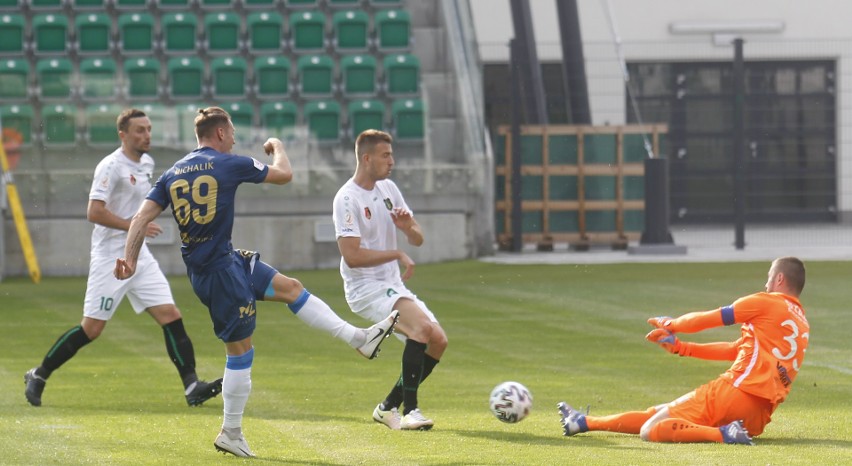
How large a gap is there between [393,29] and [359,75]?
3.71 feet

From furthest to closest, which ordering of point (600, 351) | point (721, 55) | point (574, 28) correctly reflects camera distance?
point (721, 55) < point (574, 28) < point (600, 351)

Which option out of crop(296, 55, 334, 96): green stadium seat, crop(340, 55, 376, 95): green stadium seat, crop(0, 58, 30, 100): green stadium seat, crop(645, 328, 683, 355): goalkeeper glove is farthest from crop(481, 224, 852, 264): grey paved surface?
crop(645, 328, 683, 355): goalkeeper glove

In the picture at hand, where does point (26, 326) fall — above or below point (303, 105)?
below

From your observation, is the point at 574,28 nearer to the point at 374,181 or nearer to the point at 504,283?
the point at 504,283

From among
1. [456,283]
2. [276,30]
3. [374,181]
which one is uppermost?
[276,30]

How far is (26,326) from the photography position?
49.9 ft

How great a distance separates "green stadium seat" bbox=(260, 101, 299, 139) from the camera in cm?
2223

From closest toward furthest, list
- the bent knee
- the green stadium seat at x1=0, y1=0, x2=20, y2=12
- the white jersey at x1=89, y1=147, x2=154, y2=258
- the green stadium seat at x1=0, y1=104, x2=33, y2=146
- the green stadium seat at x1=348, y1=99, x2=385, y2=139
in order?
the bent knee, the white jersey at x1=89, y1=147, x2=154, y2=258, the green stadium seat at x1=0, y1=104, x2=33, y2=146, the green stadium seat at x1=348, y1=99, x2=385, y2=139, the green stadium seat at x1=0, y1=0, x2=20, y2=12

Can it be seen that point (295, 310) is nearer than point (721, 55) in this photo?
Yes

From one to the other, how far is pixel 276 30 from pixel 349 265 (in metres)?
16.2

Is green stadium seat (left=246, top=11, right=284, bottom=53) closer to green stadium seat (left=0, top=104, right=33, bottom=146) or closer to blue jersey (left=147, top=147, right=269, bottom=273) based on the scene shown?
green stadium seat (left=0, top=104, right=33, bottom=146)

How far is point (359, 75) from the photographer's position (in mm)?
23688

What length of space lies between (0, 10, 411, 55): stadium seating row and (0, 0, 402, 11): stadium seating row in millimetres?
334

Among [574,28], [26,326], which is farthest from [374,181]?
[574,28]
